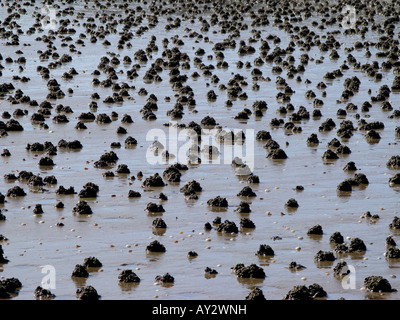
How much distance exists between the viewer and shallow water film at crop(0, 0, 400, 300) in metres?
19.5

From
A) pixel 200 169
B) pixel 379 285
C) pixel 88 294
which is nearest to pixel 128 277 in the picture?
pixel 88 294

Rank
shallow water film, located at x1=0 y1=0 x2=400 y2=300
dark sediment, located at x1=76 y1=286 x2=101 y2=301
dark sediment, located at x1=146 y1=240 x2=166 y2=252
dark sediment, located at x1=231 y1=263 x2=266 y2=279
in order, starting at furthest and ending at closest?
dark sediment, located at x1=146 y1=240 x2=166 y2=252, shallow water film, located at x1=0 y1=0 x2=400 y2=300, dark sediment, located at x1=231 y1=263 x2=266 y2=279, dark sediment, located at x1=76 y1=286 x2=101 y2=301

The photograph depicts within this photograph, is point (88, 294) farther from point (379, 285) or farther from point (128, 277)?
point (379, 285)

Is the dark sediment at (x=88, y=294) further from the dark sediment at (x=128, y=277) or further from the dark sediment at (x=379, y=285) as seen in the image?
the dark sediment at (x=379, y=285)

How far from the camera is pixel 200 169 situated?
92.6 feet

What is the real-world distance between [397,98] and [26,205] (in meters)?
20.2

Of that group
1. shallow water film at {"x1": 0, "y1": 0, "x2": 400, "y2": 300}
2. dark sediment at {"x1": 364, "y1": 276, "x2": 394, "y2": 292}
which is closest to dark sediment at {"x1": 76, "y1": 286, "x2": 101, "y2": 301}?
shallow water film at {"x1": 0, "y1": 0, "x2": 400, "y2": 300}

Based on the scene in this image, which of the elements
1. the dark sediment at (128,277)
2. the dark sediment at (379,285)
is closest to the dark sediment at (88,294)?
the dark sediment at (128,277)

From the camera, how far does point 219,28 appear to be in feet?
211

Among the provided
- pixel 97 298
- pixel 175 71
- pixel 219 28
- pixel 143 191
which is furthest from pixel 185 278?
pixel 219 28

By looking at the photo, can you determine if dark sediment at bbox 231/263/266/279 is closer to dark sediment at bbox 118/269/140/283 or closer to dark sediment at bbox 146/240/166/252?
dark sediment at bbox 118/269/140/283

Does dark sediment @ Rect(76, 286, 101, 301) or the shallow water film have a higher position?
the shallow water film

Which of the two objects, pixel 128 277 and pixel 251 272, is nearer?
pixel 128 277

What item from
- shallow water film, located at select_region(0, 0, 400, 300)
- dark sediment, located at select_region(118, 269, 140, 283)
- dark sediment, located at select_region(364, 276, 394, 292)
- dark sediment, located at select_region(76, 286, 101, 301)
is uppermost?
shallow water film, located at select_region(0, 0, 400, 300)
